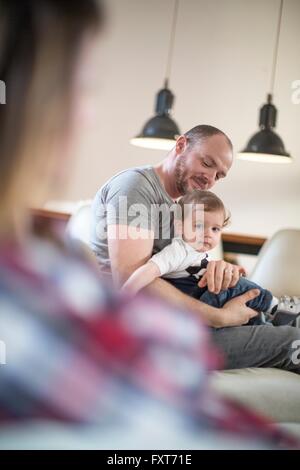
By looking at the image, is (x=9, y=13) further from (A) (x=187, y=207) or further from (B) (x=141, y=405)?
(B) (x=141, y=405)

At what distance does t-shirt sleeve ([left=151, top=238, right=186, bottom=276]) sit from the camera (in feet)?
3.49

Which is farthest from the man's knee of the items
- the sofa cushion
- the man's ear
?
the man's ear

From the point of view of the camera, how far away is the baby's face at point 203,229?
3.49 ft

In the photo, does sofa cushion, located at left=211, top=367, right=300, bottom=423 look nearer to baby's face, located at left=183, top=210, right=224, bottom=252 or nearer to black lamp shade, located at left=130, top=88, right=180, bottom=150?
baby's face, located at left=183, top=210, right=224, bottom=252

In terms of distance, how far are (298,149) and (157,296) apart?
1.19 feet

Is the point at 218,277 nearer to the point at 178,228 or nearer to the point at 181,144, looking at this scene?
the point at 178,228

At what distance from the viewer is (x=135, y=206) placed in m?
1.06

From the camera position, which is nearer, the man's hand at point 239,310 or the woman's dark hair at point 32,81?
the woman's dark hair at point 32,81

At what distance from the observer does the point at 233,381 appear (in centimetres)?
109

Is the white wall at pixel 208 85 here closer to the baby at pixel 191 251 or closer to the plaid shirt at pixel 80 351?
the baby at pixel 191 251

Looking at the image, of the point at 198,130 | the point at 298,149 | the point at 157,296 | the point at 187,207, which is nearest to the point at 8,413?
the point at 157,296

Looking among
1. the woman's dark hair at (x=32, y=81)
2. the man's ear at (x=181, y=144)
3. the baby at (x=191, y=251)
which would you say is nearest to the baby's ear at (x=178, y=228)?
the baby at (x=191, y=251)

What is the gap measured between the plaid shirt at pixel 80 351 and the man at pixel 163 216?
0.16ft

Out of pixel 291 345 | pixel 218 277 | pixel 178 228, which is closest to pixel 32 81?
pixel 178 228
